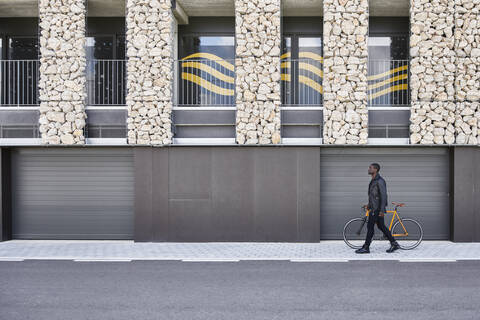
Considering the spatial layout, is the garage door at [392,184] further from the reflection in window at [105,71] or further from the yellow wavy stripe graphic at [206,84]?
the reflection in window at [105,71]

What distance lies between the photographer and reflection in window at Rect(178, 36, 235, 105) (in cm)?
1270

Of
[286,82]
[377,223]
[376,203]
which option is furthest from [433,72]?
[377,223]

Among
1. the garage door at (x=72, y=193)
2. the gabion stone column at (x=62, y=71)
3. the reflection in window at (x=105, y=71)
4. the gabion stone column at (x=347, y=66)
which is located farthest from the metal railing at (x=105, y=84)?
the gabion stone column at (x=347, y=66)

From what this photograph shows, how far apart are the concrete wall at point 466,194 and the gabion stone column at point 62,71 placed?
30.2 ft

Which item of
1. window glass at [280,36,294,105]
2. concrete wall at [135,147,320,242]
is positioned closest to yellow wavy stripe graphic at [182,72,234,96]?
window glass at [280,36,294,105]

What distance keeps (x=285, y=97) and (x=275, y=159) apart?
1.84 meters

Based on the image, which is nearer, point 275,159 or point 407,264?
point 407,264

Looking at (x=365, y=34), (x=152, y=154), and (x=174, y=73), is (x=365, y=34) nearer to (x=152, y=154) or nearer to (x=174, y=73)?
(x=174, y=73)

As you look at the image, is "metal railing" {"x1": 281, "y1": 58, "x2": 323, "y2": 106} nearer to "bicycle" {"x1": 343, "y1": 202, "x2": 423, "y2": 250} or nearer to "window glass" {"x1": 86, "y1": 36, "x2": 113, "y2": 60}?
"bicycle" {"x1": 343, "y1": 202, "x2": 423, "y2": 250}

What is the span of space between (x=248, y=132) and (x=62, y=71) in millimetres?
4833

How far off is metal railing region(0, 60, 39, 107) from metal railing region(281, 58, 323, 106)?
21.9ft

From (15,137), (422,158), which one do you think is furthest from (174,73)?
(422,158)

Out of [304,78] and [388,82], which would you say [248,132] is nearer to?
[304,78]

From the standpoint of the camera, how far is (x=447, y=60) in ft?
38.2
